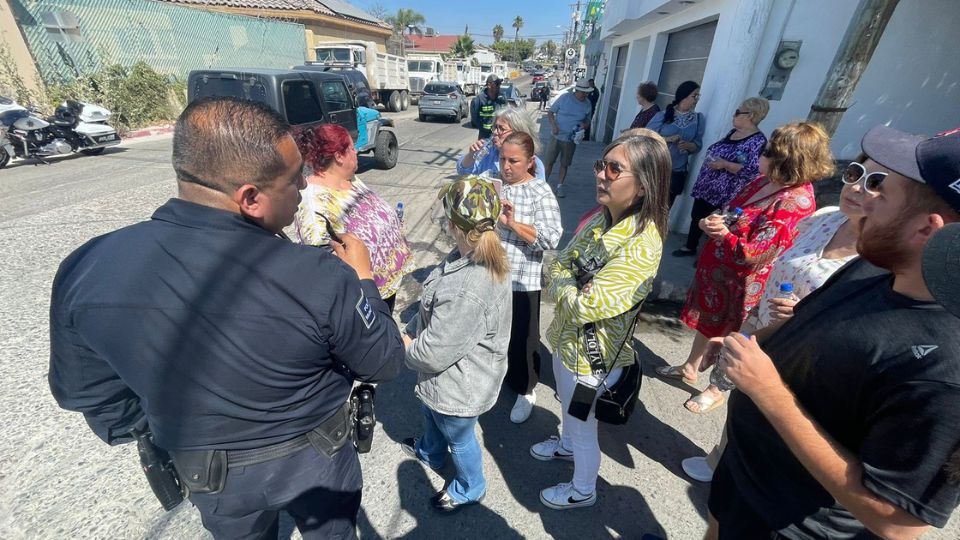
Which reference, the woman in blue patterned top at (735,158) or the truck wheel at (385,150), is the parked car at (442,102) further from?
the woman in blue patterned top at (735,158)

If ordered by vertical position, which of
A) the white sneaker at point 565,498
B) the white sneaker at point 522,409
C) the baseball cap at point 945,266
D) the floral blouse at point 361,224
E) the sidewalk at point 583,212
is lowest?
the white sneaker at point 522,409

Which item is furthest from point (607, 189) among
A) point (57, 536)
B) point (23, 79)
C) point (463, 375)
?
point (23, 79)

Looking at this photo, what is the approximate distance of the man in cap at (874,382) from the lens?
2.56 ft

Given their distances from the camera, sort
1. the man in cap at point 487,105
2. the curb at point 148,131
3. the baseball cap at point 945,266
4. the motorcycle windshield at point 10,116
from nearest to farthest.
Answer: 1. the baseball cap at point 945,266
2. the man in cap at point 487,105
3. the motorcycle windshield at point 10,116
4. the curb at point 148,131

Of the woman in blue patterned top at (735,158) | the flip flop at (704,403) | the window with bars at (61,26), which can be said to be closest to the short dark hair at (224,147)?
the flip flop at (704,403)

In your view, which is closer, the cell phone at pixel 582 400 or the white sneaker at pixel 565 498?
the cell phone at pixel 582 400

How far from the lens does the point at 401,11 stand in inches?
2398

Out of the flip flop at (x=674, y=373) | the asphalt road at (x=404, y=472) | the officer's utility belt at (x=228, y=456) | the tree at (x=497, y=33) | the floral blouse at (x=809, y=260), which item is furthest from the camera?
the tree at (x=497, y=33)

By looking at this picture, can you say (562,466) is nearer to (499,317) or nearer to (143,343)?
(499,317)

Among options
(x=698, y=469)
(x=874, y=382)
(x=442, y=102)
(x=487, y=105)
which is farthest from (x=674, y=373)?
(x=442, y=102)

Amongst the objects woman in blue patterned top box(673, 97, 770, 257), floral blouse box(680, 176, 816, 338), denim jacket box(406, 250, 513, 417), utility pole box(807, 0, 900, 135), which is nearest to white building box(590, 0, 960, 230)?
woman in blue patterned top box(673, 97, 770, 257)

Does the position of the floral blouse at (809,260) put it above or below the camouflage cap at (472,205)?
below

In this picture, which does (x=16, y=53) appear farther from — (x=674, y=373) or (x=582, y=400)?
(x=674, y=373)

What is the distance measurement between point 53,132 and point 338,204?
31.3 ft
